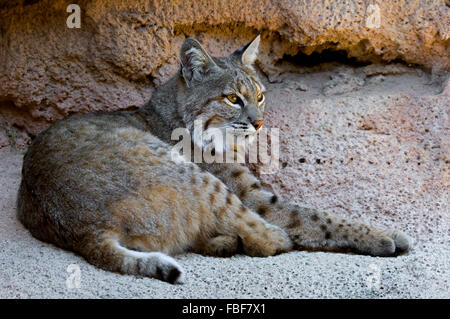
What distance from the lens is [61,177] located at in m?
3.57

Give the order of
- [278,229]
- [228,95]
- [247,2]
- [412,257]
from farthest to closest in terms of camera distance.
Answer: [247,2] < [228,95] < [278,229] < [412,257]

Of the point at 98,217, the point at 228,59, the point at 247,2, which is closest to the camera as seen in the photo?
the point at 98,217

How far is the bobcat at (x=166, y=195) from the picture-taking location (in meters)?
3.40

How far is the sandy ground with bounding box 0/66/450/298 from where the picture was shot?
314cm

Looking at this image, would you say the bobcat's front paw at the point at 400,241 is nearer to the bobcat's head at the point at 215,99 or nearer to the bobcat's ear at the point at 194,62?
the bobcat's head at the point at 215,99

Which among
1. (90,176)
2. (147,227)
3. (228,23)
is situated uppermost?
(228,23)

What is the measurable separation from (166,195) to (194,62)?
1.22 meters

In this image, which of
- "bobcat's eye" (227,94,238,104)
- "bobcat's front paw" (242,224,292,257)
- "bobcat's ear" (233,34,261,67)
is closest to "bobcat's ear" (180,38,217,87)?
"bobcat's eye" (227,94,238,104)

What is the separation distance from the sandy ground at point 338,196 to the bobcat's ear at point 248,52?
0.54m

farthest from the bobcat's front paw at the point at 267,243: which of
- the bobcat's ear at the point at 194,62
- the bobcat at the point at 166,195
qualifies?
the bobcat's ear at the point at 194,62

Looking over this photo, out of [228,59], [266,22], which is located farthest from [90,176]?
[266,22]

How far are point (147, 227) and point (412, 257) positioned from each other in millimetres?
1612
